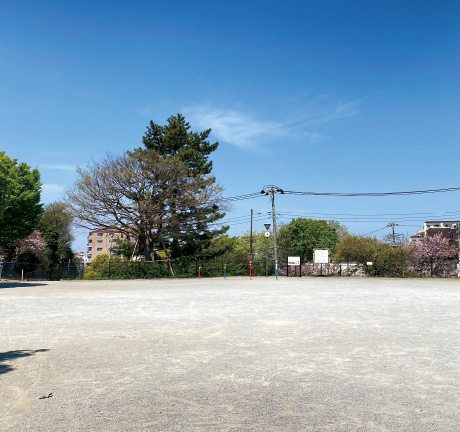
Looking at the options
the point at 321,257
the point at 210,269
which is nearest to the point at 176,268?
the point at 210,269

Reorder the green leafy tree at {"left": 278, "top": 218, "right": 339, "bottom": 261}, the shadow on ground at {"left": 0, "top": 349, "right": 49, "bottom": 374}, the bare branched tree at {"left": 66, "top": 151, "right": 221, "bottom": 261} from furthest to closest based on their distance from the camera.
A: the green leafy tree at {"left": 278, "top": 218, "right": 339, "bottom": 261} < the bare branched tree at {"left": 66, "top": 151, "right": 221, "bottom": 261} < the shadow on ground at {"left": 0, "top": 349, "right": 49, "bottom": 374}

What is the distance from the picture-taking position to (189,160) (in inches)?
1965

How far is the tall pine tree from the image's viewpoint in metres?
45.4

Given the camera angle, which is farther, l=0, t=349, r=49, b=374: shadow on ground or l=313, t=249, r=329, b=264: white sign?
l=313, t=249, r=329, b=264: white sign

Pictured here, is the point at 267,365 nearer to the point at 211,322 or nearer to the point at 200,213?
the point at 211,322

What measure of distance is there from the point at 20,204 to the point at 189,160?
1865cm

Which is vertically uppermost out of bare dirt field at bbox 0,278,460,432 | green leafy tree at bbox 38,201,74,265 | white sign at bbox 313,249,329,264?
green leafy tree at bbox 38,201,74,265

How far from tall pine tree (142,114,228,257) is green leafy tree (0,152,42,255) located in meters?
12.9

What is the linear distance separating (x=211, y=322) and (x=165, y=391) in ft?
19.6

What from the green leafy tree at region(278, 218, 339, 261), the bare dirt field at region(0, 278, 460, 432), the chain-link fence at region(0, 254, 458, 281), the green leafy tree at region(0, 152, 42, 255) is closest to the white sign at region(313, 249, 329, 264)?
the chain-link fence at region(0, 254, 458, 281)

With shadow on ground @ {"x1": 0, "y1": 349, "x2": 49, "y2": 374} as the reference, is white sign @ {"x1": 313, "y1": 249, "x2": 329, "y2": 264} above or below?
above

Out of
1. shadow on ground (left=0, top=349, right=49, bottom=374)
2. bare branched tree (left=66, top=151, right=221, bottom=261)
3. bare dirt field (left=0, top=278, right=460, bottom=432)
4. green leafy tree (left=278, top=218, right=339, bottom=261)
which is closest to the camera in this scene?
bare dirt field (left=0, top=278, right=460, bottom=432)

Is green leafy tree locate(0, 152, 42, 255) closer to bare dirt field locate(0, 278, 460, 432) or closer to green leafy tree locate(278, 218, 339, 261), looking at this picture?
bare dirt field locate(0, 278, 460, 432)

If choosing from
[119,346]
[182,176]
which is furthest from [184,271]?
[119,346]
